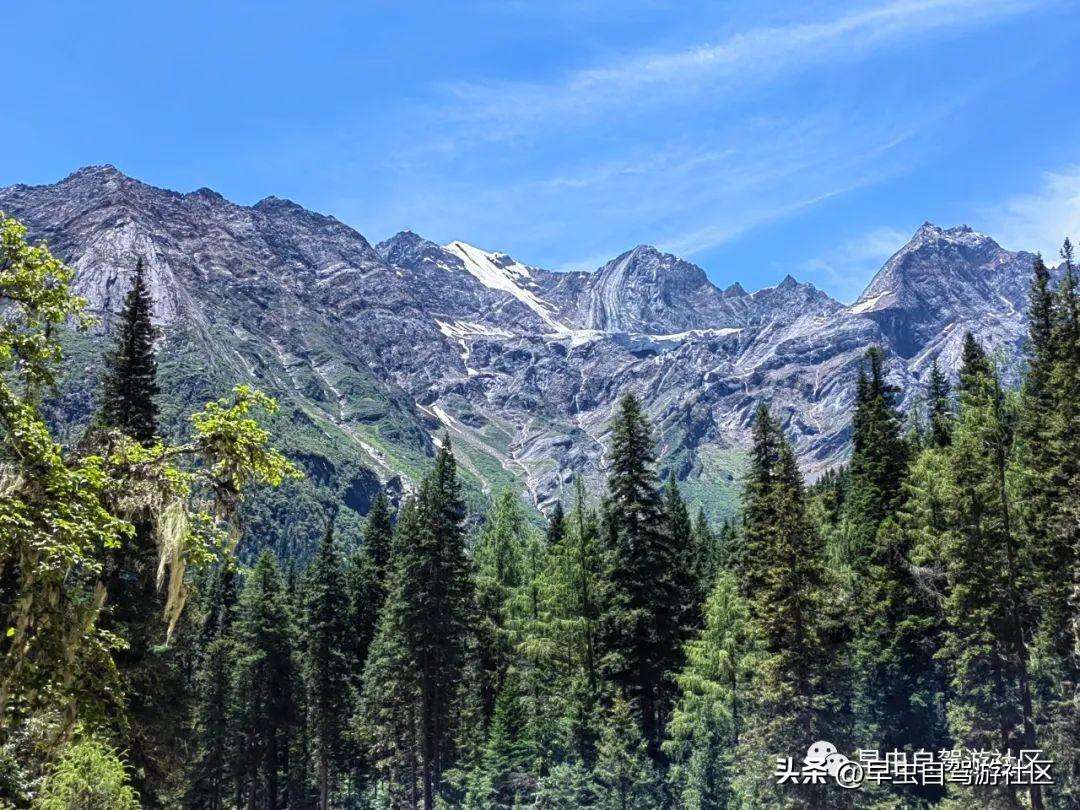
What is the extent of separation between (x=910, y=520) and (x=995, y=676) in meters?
8.75

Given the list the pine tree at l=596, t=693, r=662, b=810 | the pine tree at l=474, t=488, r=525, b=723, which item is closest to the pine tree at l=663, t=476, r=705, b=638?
the pine tree at l=596, t=693, r=662, b=810

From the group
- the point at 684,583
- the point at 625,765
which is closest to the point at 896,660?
the point at 684,583

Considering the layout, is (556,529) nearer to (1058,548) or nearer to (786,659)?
(786,659)

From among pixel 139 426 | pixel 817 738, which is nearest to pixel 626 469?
pixel 817 738

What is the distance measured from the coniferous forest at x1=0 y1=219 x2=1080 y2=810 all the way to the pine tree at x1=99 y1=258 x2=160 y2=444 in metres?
0.11

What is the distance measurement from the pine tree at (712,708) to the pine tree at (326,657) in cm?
2259

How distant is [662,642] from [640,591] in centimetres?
261

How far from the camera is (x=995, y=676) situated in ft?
106

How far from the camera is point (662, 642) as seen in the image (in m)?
37.0

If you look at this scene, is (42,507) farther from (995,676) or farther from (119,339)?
(995,676)

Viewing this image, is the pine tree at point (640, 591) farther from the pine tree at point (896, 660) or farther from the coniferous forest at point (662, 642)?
the pine tree at point (896, 660)

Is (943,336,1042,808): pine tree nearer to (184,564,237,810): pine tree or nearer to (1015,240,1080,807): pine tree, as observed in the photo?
(1015,240,1080,807): pine tree

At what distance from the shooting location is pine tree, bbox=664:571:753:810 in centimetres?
3547

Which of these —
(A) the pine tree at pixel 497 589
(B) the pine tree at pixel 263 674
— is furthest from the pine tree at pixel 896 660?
(B) the pine tree at pixel 263 674
